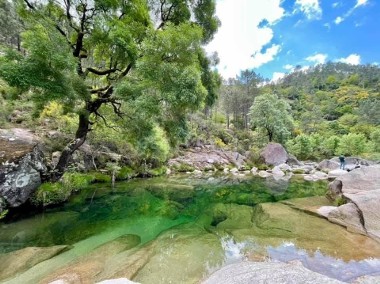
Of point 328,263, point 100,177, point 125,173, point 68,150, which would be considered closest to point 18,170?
point 68,150

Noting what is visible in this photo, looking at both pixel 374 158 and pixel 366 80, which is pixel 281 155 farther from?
pixel 366 80

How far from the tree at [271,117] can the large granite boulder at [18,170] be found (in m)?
30.9

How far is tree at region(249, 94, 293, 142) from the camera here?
118ft

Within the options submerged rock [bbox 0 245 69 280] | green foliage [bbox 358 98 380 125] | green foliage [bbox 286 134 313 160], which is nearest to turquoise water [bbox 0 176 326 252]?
submerged rock [bbox 0 245 69 280]

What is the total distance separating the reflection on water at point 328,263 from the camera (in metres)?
4.75

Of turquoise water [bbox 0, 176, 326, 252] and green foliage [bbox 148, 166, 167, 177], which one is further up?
green foliage [bbox 148, 166, 167, 177]

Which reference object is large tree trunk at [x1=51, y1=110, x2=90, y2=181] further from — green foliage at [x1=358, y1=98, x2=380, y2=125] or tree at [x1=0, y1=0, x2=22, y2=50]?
green foliage at [x1=358, y1=98, x2=380, y2=125]

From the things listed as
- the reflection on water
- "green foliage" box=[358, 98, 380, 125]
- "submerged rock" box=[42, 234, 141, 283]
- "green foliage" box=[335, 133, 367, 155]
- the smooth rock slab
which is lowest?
"submerged rock" box=[42, 234, 141, 283]

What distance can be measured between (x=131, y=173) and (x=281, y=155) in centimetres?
2009

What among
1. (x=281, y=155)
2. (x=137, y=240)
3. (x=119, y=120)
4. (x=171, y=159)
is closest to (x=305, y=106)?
(x=281, y=155)

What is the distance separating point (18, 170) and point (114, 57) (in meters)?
6.56

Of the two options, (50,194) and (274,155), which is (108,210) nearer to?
(50,194)

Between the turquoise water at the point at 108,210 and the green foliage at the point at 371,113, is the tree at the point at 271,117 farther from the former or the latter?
the green foliage at the point at 371,113

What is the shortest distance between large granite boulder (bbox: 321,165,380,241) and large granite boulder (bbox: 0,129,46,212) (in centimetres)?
1150
